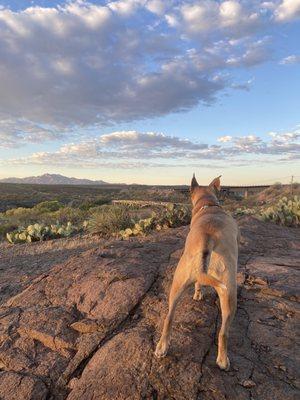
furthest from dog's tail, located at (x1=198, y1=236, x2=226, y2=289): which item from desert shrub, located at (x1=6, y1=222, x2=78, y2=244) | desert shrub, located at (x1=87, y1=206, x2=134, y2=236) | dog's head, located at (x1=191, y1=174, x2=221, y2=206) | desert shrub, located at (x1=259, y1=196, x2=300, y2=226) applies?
desert shrub, located at (x1=6, y1=222, x2=78, y2=244)

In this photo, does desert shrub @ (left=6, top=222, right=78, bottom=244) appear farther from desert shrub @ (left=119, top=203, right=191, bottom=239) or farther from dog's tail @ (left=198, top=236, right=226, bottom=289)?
dog's tail @ (left=198, top=236, right=226, bottom=289)

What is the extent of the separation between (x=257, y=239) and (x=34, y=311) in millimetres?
5153

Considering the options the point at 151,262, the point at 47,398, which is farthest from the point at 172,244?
the point at 47,398

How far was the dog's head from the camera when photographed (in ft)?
21.7

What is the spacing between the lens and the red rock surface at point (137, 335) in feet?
13.4

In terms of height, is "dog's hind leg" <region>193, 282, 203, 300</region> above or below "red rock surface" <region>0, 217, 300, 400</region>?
above

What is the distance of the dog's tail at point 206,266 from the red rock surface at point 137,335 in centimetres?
78

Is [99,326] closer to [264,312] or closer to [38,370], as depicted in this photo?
[38,370]

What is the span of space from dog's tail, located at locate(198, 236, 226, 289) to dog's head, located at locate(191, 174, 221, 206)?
200cm

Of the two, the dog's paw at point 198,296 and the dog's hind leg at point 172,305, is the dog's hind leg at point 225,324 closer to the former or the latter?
the dog's hind leg at point 172,305

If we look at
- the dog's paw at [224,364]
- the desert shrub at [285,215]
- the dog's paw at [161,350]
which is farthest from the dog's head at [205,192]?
the desert shrub at [285,215]

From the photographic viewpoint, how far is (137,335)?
15.7ft

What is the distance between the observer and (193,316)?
5.16 metres

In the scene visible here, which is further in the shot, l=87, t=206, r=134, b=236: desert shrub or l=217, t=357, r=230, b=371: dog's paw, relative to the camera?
l=87, t=206, r=134, b=236: desert shrub
